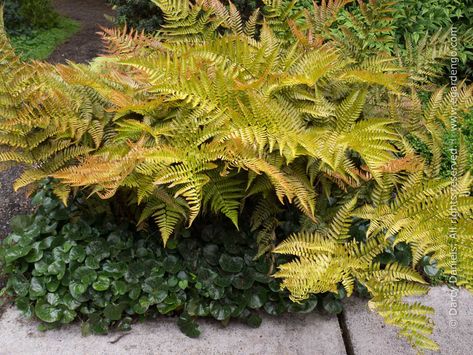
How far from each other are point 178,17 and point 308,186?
4.39 feet

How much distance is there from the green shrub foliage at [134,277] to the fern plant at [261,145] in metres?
0.18

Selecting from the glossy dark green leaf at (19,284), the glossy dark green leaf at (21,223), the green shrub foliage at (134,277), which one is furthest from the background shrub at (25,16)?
the glossy dark green leaf at (19,284)

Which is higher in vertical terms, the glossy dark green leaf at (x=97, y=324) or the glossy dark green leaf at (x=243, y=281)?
the glossy dark green leaf at (x=243, y=281)

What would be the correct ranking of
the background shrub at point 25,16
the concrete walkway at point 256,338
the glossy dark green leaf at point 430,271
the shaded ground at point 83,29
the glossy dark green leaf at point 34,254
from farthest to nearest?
the background shrub at point 25,16 < the shaded ground at point 83,29 < the glossy dark green leaf at point 430,271 < the glossy dark green leaf at point 34,254 < the concrete walkway at point 256,338

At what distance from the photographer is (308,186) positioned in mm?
2289

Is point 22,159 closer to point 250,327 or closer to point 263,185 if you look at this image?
point 263,185

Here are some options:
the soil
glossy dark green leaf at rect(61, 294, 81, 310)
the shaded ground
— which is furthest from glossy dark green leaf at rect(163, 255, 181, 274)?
the shaded ground

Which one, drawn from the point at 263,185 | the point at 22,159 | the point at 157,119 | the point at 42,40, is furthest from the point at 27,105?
the point at 42,40

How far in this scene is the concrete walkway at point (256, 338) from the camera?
7.66ft

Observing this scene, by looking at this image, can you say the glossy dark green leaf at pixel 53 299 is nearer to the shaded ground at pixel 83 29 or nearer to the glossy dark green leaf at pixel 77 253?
the glossy dark green leaf at pixel 77 253

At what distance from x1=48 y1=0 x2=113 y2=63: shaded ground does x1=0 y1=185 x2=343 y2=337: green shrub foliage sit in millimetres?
2318

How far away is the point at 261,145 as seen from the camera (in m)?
2.05

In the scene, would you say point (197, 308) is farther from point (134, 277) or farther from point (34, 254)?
point (34, 254)

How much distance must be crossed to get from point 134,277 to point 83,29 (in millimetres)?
5123
